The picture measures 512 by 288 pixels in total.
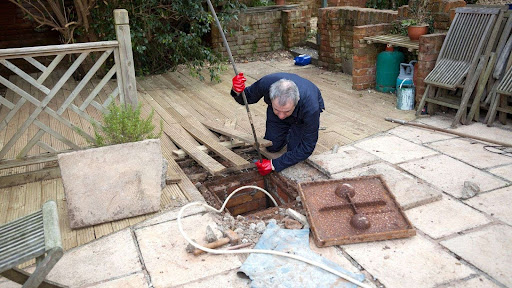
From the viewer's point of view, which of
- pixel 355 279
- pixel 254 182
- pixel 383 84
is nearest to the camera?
pixel 355 279

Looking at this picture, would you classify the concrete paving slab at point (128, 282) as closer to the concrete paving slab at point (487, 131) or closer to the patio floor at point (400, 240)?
the patio floor at point (400, 240)

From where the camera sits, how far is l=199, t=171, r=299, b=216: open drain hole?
14.1 feet

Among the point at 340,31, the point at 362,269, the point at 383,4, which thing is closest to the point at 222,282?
the point at 362,269

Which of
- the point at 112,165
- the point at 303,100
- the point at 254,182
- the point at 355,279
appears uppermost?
the point at 303,100

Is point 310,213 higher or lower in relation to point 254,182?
higher

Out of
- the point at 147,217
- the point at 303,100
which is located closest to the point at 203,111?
the point at 303,100

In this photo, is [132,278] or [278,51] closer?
[132,278]

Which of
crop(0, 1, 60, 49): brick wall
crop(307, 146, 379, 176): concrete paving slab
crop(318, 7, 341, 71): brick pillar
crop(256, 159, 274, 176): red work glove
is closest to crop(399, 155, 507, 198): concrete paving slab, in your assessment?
crop(307, 146, 379, 176): concrete paving slab

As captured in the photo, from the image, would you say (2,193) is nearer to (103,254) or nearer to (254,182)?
(103,254)

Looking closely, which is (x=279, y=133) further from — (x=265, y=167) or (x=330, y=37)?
(x=330, y=37)

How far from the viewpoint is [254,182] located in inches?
179

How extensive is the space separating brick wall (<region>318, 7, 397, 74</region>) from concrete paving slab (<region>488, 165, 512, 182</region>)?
3.83 m

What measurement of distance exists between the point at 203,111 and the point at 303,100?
101 inches

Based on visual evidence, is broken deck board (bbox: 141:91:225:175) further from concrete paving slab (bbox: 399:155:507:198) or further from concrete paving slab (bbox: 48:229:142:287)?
concrete paving slab (bbox: 399:155:507:198)
